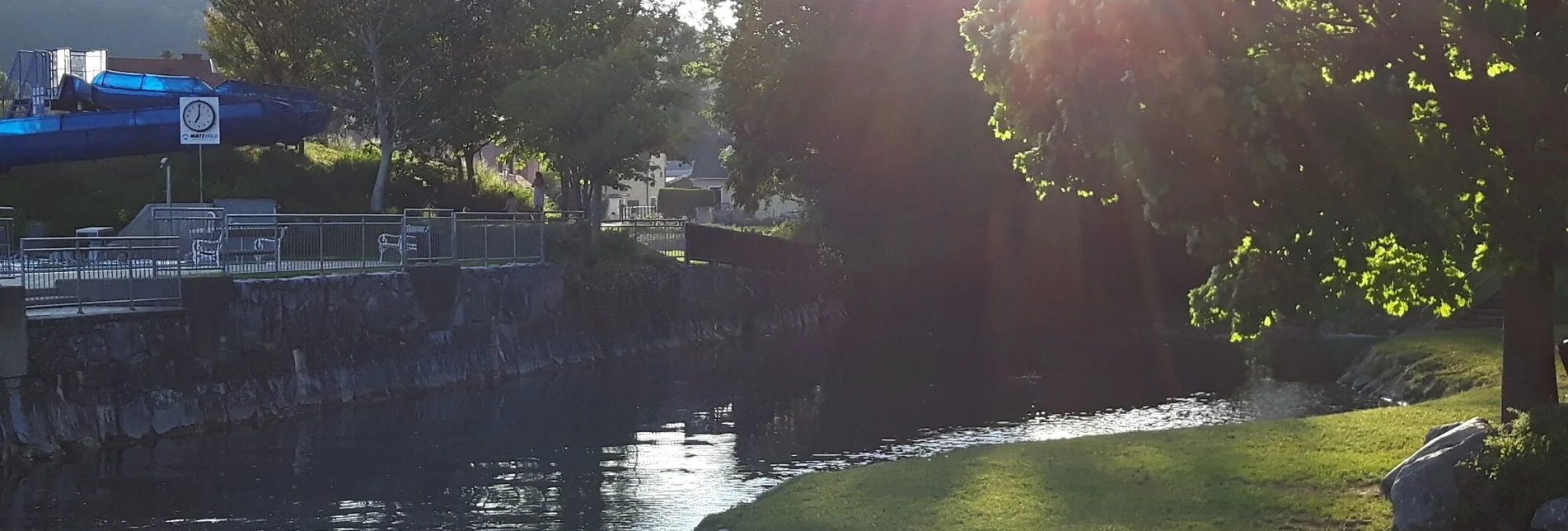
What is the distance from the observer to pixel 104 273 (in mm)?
23375

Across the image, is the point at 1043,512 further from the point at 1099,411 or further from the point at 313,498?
the point at 1099,411

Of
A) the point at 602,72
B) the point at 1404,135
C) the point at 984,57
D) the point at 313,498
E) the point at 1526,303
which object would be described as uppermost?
the point at 602,72

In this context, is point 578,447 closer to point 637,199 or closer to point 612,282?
point 612,282

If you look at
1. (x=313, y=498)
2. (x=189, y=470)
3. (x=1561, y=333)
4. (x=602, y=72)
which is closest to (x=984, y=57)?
(x=313, y=498)

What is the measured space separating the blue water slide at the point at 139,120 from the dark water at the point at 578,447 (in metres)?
12.9

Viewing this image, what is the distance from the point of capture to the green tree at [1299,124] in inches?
471

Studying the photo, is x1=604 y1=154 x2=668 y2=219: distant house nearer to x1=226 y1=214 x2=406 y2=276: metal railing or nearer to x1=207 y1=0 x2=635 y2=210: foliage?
x1=207 y1=0 x2=635 y2=210: foliage

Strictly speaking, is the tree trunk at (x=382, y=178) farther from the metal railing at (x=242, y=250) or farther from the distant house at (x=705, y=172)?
the distant house at (x=705, y=172)

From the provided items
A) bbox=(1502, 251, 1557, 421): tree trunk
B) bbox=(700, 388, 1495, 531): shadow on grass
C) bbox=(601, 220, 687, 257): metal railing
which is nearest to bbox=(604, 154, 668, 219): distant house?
→ bbox=(601, 220, 687, 257): metal railing

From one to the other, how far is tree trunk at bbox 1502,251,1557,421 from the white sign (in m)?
21.6

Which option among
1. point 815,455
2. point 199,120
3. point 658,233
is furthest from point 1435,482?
point 658,233

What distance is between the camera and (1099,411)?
26156 mm

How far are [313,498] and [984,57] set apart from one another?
978 centimetres

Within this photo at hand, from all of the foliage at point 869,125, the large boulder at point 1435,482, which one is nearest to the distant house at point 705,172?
the foliage at point 869,125
